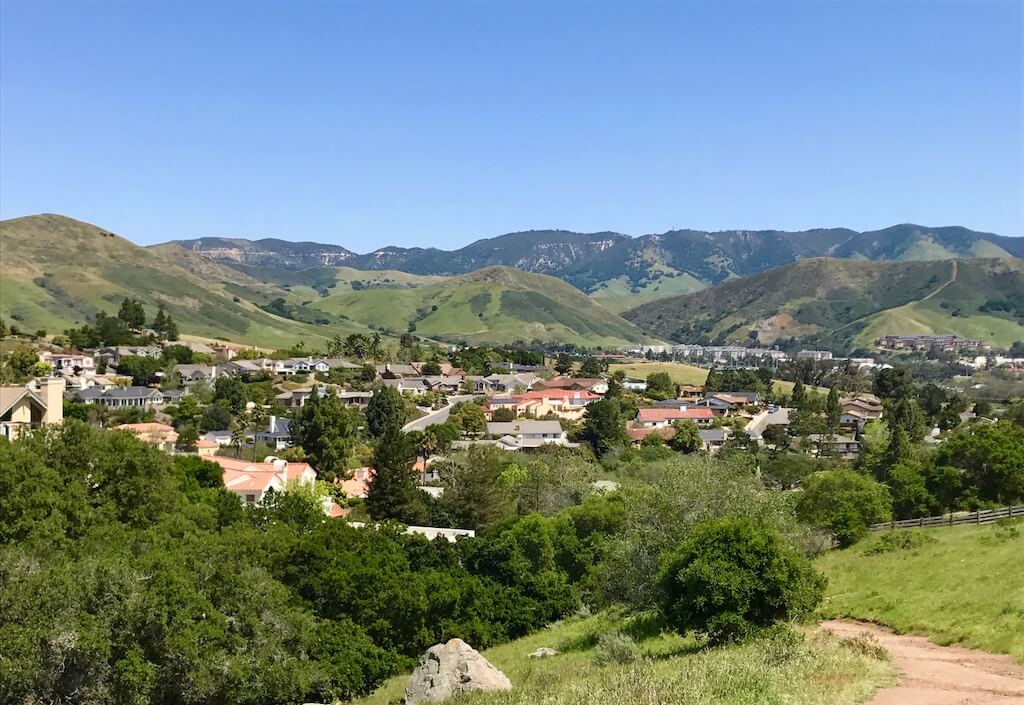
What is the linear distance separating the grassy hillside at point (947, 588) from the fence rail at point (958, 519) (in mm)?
1701

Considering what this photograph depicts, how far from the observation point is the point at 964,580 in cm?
2586

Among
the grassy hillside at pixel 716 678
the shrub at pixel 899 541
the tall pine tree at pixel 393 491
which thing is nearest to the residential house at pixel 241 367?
the tall pine tree at pixel 393 491

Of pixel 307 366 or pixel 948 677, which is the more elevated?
pixel 307 366

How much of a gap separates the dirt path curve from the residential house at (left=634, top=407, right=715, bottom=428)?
77.5 meters

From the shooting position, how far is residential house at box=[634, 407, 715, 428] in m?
100

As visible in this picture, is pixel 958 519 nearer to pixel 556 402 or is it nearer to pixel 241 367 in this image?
pixel 556 402

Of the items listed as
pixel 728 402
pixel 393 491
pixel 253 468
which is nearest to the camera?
pixel 393 491

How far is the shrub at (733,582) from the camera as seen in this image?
21422 mm

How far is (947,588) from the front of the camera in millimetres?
25656

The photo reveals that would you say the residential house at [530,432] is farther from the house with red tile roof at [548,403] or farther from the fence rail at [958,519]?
the fence rail at [958,519]

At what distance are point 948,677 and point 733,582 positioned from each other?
503 cm

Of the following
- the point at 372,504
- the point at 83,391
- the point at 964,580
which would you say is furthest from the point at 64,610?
the point at 83,391

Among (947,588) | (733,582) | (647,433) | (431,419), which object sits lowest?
(647,433)

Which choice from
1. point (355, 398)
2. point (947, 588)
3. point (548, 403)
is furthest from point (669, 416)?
point (947, 588)
